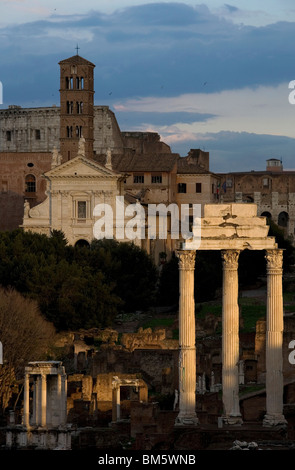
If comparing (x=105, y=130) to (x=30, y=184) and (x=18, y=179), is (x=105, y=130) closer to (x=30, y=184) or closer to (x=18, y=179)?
(x=30, y=184)

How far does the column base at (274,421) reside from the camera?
37.7 metres

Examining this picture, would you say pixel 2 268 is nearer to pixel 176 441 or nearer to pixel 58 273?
pixel 58 273

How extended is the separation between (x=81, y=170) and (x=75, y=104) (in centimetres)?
824

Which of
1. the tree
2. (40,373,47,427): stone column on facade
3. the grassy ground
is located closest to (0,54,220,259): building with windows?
the grassy ground

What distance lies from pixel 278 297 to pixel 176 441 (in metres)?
4.39

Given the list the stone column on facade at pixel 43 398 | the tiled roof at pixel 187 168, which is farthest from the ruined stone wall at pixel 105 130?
the stone column on facade at pixel 43 398

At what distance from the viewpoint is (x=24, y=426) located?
45656 mm

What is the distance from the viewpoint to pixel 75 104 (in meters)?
94.4

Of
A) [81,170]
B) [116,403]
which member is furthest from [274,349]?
[81,170]

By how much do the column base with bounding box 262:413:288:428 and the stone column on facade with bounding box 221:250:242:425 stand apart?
0.74 meters

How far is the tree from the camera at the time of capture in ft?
177

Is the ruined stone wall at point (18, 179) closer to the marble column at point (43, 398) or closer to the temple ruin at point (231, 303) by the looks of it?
the marble column at point (43, 398)

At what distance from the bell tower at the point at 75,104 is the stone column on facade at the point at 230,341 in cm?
5596
